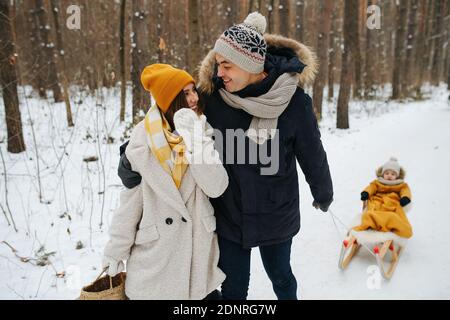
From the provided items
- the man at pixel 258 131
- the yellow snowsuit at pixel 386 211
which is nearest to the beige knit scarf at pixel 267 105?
the man at pixel 258 131

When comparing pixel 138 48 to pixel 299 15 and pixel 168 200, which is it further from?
pixel 299 15

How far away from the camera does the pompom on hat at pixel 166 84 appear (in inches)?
67.9

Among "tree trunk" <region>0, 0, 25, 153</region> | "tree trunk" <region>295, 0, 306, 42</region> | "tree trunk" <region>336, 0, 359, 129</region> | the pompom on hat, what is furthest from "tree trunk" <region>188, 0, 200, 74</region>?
"tree trunk" <region>295, 0, 306, 42</region>

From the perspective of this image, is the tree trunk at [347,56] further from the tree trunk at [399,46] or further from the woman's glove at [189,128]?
the woman's glove at [189,128]

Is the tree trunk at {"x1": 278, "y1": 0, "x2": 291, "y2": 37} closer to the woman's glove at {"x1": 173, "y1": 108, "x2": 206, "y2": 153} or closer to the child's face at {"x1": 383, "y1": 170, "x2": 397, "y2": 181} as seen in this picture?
the child's face at {"x1": 383, "y1": 170, "x2": 397, "y2": 181}

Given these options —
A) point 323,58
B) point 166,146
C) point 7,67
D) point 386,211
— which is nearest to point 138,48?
point 7,67

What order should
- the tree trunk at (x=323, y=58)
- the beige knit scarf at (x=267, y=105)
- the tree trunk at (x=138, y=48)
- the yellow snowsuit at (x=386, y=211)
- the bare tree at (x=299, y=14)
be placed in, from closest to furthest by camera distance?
the beige knit scarf at (x=267, y=105)
the yellow snowsuit at (x=386, y=211)
the tree trunk at (x=138, y=48)
the tree trunk at (x=323, y=58)
the bare tree at (x=299, y=14)

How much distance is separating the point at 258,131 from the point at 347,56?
25.8 feet

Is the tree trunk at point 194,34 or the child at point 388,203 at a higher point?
the tree trunk at point 194,34

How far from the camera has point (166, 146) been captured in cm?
172

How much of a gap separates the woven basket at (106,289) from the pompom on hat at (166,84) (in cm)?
103

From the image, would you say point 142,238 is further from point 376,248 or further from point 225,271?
point 376,248
